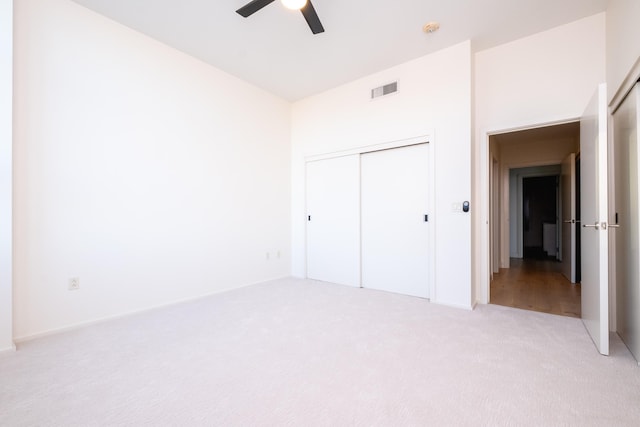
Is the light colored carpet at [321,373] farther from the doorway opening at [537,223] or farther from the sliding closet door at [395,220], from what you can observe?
the doorway opening at [537,223]

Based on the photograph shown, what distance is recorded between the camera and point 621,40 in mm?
2076

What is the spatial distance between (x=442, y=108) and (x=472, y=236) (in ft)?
4.75

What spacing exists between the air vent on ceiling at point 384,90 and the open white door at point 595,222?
1858mm

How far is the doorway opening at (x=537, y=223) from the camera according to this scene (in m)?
3.47

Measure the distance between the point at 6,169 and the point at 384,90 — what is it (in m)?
3.66

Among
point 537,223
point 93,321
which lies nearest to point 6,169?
point 93,321

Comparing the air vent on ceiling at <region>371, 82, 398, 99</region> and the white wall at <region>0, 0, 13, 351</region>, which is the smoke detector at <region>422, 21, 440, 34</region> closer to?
the air vent on ceiling at <region>371, 82, 398, 99</region>

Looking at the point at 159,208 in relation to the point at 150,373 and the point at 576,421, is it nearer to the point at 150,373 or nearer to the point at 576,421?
the point at 150,373

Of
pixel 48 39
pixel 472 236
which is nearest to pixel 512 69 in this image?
pixel 472 236

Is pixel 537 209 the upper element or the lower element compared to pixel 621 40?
lower

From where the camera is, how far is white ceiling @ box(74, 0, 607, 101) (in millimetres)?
2400

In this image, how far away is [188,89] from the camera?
317 centimetres

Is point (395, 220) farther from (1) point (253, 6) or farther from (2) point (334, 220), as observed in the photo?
(1) point (253, 6)

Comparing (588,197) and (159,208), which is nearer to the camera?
(588,197)
